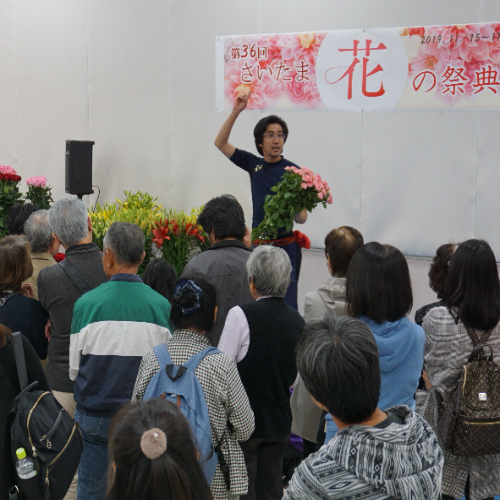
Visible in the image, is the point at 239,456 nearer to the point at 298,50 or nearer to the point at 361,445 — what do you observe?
the point at 361,445

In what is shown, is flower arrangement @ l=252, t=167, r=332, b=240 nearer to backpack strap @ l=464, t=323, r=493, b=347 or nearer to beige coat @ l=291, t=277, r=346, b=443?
beige coat @ l=291, t=277, r=346, b=443

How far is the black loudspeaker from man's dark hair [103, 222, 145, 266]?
156 inches

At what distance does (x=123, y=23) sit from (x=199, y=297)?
5125 mm

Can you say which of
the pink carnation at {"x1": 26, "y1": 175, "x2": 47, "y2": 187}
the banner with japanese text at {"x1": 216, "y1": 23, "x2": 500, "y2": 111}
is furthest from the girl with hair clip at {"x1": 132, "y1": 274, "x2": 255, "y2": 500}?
the pink carnation at {"x1": 26, "y1": 175, "x2": 47, "y2": 187}

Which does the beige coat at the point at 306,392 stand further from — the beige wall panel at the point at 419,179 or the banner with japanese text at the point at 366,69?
the beige wall panel at the point at 419,179

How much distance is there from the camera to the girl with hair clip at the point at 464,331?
94.9 inches

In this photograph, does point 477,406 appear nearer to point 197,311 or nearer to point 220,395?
point 220,395

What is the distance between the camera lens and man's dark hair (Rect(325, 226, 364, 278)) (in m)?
2.82

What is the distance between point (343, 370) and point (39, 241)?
2140 mm

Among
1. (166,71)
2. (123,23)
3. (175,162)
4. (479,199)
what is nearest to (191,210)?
(175,162)

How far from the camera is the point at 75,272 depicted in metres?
2.72

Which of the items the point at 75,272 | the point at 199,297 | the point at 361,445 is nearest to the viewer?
the point at 361,445

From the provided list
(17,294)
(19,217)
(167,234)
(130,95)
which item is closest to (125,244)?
(17,294)

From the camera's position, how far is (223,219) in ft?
9.82
